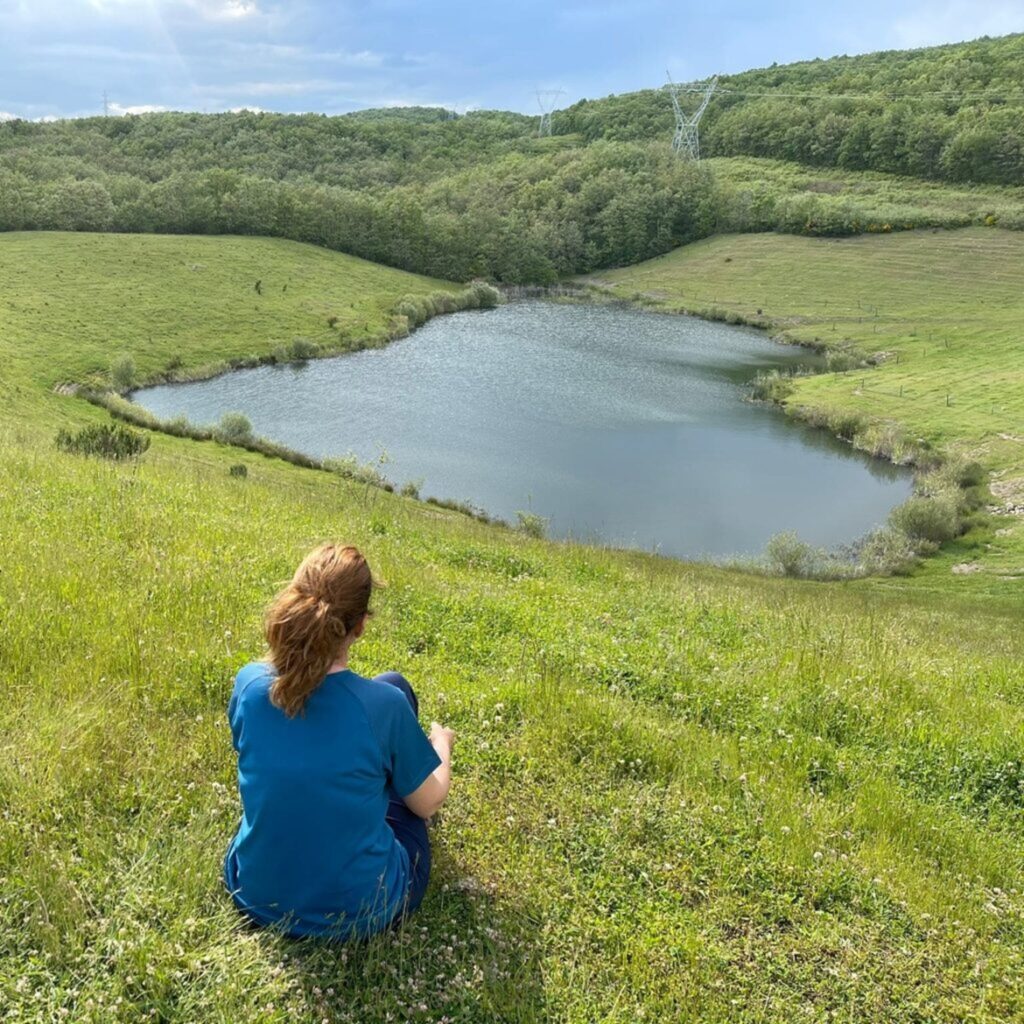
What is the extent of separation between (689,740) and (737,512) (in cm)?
4157

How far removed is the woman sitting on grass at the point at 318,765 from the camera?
3.49 meters

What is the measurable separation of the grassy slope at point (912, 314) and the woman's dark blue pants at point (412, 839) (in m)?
33.6

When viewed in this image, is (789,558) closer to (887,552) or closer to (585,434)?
(887,552)

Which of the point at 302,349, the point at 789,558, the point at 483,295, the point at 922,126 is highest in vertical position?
the point at 922,126

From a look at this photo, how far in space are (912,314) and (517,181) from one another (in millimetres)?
90873

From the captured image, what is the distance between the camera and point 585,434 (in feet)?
190

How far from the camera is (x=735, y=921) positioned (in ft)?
14.1

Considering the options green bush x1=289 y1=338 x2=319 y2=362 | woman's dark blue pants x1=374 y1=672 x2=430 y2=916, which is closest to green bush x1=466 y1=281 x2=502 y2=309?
green bush x1=289 y1=338 x2=319 y2=362

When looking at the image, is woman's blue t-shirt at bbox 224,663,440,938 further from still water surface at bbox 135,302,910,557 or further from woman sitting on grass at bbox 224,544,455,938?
still water surface at bbox 135,302,910,557

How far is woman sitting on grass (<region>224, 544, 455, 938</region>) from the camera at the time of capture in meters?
3.49

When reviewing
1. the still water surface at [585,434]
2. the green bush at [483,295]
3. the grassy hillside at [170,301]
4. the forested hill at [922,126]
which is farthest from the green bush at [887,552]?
the forested hill at [922,126]

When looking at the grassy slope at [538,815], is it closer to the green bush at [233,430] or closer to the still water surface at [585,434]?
the still water surface at [585,434]

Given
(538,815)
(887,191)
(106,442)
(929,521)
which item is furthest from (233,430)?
(887,191)

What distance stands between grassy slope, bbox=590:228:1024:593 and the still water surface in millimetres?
6230
